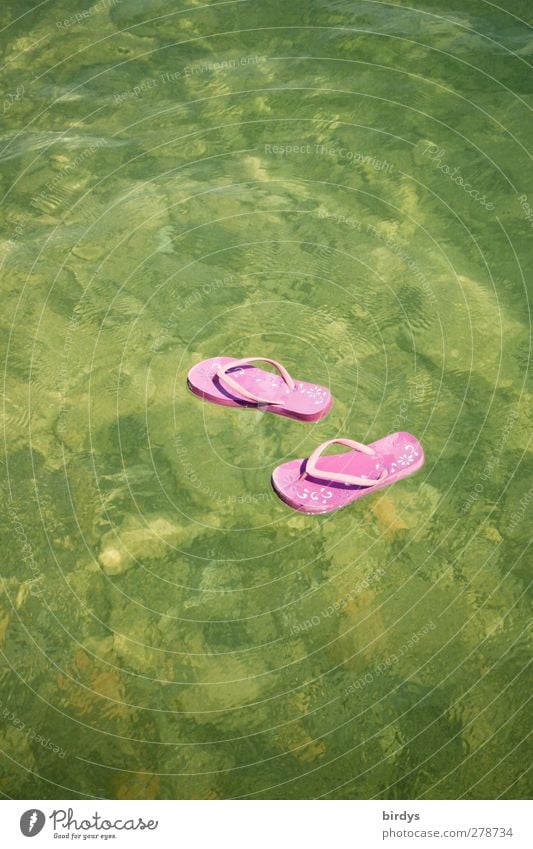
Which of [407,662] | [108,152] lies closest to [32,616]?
[407,662]

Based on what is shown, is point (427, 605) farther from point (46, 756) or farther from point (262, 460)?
point (46, 756)
